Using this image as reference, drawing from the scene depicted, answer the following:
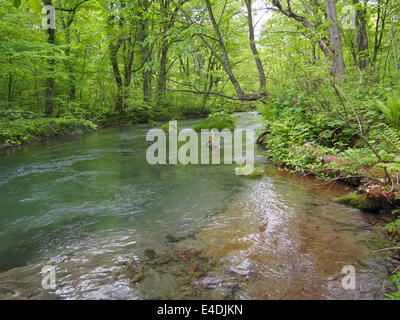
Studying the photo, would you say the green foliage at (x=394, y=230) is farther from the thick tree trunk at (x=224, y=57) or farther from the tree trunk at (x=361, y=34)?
the tree trunk at (x=361, y=34)

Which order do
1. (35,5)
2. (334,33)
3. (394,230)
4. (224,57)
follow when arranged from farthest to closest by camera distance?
(224,57)
(334,33)
(394,230)
(35,5)

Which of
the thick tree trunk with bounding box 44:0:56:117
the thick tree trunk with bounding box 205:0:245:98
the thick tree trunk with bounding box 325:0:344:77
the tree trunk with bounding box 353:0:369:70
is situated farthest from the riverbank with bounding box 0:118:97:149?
the tree trunk with bounding box 353:0:369:70

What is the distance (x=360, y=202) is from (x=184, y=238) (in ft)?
8.20

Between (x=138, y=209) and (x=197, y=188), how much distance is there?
130 centimetres

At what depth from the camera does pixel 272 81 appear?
8617mm

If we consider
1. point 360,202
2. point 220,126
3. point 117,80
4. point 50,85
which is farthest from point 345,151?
Result: point 117,80

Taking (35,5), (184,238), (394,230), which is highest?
(35,5)

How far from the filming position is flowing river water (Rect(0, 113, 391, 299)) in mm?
2125

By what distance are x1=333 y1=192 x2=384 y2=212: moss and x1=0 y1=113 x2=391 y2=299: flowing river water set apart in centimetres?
14

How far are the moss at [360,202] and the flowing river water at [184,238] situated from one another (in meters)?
0.14

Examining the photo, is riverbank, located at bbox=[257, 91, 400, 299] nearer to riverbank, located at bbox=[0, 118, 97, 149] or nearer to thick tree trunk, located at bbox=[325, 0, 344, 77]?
thick tree trunk, located at bbox=[325, 0, 344, 77]

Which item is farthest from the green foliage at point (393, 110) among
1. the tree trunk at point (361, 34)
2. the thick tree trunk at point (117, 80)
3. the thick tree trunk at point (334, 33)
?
the thick tree trunk at point (117, 80)

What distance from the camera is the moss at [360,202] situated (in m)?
3.39

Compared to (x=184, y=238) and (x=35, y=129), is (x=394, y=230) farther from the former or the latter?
(x=35, y=129)
